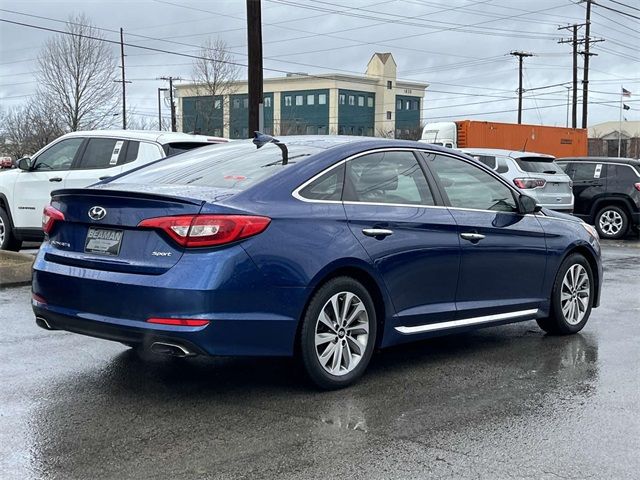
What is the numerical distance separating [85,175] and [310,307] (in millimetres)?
6640

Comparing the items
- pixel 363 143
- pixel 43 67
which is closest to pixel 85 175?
pixel 363 143

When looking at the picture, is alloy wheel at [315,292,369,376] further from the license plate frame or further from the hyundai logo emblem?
the hyundai logo emblem

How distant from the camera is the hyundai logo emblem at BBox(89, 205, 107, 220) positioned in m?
4.71

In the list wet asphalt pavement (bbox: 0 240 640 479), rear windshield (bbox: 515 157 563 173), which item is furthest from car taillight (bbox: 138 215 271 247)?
rear windshield (bbox: 515 157 563 173)

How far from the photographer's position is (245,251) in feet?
14.6

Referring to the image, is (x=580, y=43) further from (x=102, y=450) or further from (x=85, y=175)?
(x=102, y=450)

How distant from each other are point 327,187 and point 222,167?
0.76m

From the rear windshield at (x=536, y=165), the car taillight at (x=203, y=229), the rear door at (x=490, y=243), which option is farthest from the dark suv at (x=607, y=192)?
the car taillight at (x=203, y=229)

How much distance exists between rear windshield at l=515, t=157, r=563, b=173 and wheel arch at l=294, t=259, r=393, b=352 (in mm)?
11648

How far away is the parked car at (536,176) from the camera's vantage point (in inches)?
626

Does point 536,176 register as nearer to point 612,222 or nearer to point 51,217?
point 612,222

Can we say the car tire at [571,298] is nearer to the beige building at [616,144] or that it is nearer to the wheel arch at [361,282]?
the wheel arch at [361,282]

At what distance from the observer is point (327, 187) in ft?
16.7

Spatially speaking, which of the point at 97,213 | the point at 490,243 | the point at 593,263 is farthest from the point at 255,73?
the point at 97,213
